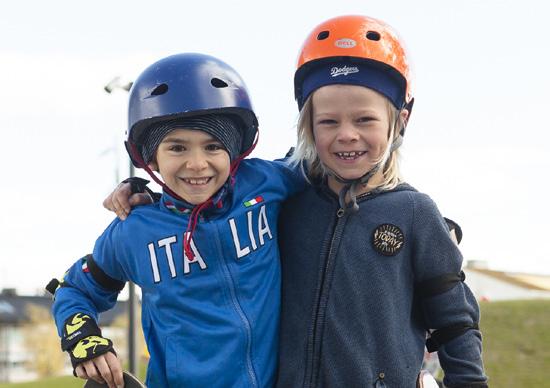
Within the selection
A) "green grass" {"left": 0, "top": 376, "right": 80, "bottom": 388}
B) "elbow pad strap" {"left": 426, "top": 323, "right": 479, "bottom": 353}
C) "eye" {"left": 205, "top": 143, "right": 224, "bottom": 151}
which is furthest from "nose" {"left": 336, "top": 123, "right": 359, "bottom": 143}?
"green grass" {"left": 0, "top": 376, "right": 80, "bottom": 388}

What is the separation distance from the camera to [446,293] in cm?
322

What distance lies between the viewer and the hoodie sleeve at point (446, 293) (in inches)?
126

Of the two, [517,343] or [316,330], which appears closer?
[316,330]

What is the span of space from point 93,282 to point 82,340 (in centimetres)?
26

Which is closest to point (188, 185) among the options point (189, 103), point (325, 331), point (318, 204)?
point (189, 103)

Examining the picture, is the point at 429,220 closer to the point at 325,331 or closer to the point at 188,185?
the point at 325,331

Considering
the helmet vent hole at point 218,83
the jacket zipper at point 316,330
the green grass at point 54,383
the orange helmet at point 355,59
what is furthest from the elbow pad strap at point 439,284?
the green grass at point 54,383

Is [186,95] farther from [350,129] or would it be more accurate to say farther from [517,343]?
[517,343]

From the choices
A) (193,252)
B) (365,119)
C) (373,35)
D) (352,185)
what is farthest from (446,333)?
(373,35)

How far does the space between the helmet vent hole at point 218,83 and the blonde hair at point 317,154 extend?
0.34 metres

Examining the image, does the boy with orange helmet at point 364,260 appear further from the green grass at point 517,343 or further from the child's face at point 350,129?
the green grass at point 517,343

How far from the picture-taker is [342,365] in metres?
3.15

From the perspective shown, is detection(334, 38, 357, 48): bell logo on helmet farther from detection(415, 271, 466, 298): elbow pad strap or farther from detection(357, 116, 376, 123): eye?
detection(415, 271, 466, 298): elbow pad strap

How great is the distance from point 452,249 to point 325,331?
0.59 meters
